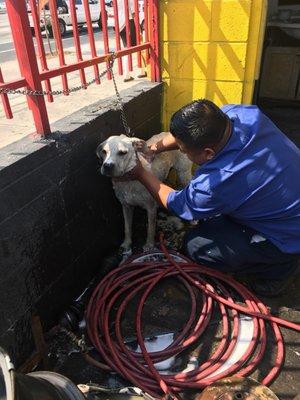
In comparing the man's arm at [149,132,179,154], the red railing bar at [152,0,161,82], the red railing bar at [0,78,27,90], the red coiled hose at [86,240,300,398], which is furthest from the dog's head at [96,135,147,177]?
the red railing bar at [152,0,161,82]

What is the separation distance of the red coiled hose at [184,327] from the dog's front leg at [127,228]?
0.39 meters

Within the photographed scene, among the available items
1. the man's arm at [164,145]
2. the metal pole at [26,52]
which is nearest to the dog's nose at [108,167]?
the metal pole at [26,52]

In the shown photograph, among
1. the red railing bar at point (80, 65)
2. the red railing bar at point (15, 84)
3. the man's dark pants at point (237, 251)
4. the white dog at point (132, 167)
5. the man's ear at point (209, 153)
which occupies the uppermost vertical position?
the red railing bar at point (15, 84)

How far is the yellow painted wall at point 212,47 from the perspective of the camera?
3.99m

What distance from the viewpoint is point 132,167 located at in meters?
3.36

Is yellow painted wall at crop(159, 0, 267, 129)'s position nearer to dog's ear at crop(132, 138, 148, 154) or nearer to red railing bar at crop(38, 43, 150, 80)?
red railing bar at crop(38, 43, 150, 80)

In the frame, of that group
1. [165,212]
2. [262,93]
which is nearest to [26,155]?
[165,212]

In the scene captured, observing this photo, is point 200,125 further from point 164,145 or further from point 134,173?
point 164,145

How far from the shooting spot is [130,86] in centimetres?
453

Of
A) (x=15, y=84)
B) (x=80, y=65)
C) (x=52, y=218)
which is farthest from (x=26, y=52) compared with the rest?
(x=52, y=218)

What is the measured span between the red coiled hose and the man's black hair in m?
1.35

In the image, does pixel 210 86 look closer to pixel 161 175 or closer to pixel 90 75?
Result: pixel 161 175

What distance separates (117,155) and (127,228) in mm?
1139

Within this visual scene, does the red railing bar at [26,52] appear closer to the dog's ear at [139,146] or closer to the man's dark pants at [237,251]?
the dog's ear at [139,146]
